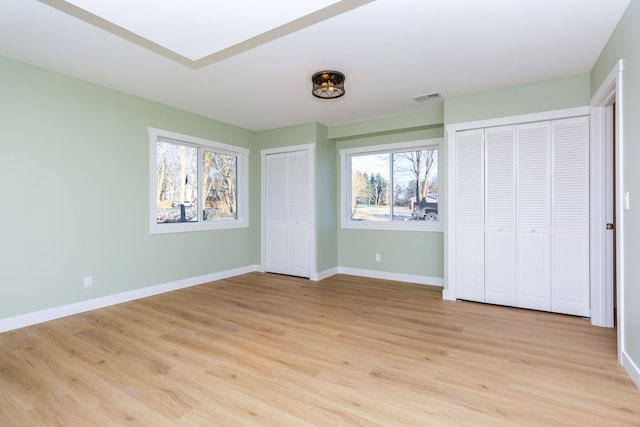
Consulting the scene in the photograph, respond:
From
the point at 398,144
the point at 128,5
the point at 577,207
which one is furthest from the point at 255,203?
the point at 577,207

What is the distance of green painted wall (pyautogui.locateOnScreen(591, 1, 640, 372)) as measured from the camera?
2037 mm

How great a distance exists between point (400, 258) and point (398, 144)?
5.88ft

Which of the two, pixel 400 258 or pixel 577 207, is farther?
pixel 400 258

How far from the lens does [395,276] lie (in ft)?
16.4

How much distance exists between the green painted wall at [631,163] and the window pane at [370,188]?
3126mm

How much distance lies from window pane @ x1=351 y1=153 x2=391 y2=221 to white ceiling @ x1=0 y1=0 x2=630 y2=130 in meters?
1.46

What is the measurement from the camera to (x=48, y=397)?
1.89 metres

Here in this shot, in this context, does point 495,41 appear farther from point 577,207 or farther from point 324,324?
point 324,324

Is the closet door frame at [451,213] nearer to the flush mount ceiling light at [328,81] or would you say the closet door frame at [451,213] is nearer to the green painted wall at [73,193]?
the flush mount ceiling light at [328,81]

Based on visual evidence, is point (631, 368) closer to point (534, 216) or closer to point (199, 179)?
point (534, 216)

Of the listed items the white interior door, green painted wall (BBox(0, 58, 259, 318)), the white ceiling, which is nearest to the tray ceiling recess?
the white ceiling

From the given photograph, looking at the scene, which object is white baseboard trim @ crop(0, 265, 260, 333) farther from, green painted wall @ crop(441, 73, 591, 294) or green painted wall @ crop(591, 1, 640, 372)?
green painted wall @ crop(591, 1, 640, 372)

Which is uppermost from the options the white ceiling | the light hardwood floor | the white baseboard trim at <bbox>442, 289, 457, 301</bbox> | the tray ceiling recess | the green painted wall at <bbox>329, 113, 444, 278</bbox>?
the white ceiling

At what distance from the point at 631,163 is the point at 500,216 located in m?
1.54
